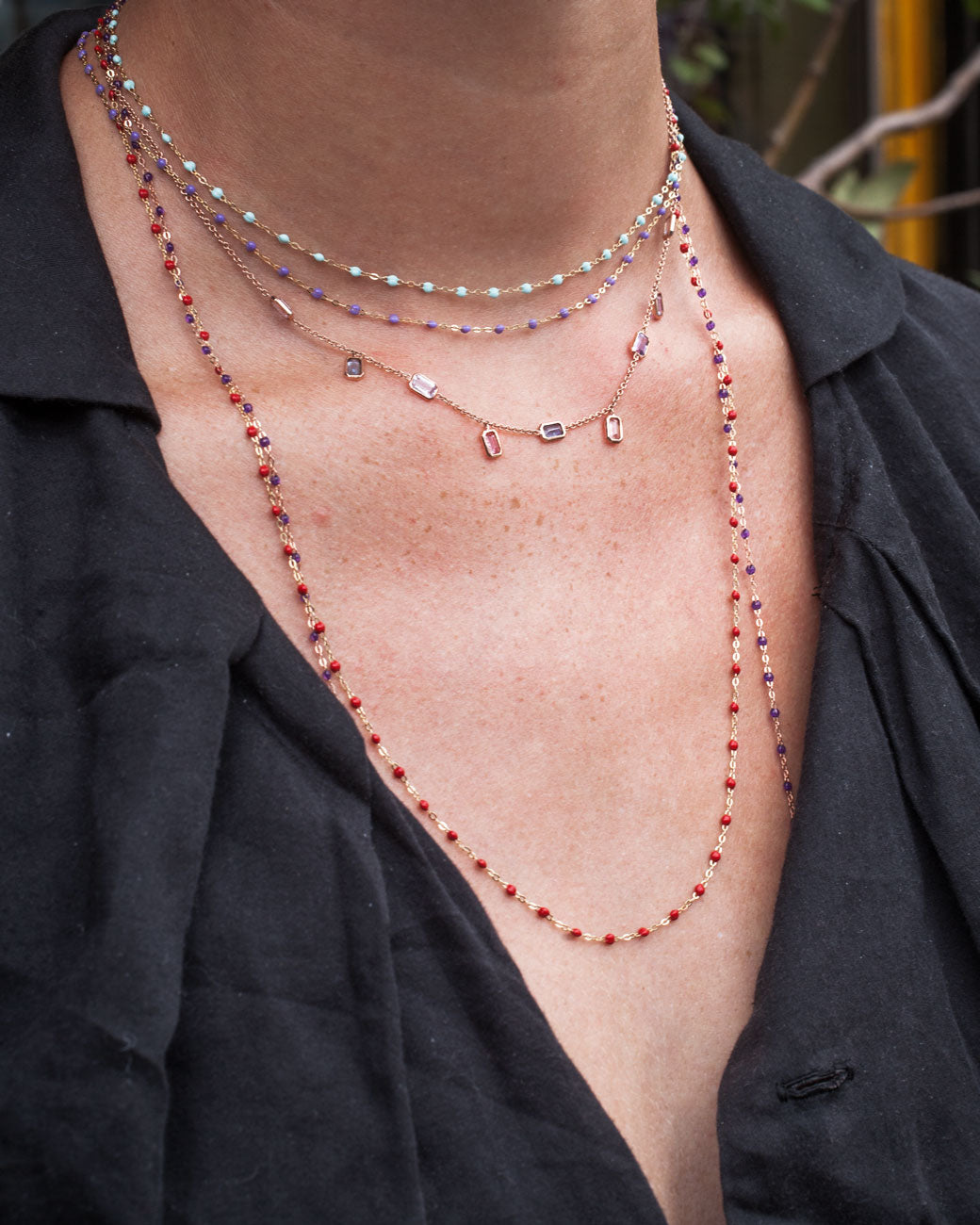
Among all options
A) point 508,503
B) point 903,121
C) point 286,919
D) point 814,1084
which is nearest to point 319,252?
point 508,503

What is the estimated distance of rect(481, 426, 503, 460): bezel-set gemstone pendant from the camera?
960 millimetres

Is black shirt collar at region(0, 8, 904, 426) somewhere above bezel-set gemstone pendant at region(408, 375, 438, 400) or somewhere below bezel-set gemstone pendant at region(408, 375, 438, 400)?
above

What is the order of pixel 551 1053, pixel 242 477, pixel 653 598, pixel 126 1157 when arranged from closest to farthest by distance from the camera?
pixel 126 1157 < pixel 551 1053 < pixel 242 477 < pixel 653 598

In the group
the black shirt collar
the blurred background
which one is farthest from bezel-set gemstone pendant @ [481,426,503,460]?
the blurred background

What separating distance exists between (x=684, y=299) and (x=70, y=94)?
534 mm

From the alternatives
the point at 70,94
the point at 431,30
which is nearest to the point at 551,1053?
the point at 431,30

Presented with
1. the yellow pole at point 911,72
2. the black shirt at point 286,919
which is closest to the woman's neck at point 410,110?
the black shirt at point 286,919

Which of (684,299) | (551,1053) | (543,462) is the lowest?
(551,1053)

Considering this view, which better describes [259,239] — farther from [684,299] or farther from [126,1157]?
[126,1157]

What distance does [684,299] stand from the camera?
1.10 meters

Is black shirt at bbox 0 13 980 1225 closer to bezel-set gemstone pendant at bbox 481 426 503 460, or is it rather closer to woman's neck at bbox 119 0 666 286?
woman's neck at bbox 119 0 666 286

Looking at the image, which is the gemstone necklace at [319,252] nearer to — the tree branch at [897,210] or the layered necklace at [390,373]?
the layered necklace at [390,373]

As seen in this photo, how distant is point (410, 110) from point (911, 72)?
7.73ft

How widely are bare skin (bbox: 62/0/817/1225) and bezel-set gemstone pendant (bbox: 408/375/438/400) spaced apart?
13 millimetres
